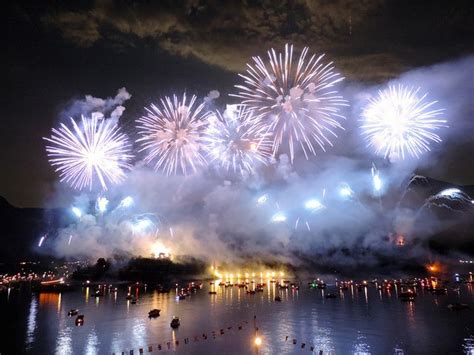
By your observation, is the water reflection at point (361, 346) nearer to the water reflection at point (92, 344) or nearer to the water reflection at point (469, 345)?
the water reflection at point (469, 345)

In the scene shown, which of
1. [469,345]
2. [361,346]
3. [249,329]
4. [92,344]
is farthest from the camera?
[249,329]

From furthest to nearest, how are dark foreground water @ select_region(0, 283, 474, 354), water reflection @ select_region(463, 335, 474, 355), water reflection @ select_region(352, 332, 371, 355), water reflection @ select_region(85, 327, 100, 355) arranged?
dark foreground water @ select_region(0, 283, 474, 354) < water reflection @ select_region(85, 327, 100, 355) < water reflection @ select_region(352, 332, 371, 355) < water reflection @ select_region(463, 335, 474, 355)

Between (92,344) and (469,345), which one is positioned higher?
(469,345)

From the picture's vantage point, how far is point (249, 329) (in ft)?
256

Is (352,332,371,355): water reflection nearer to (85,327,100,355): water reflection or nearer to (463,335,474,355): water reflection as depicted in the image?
(463,335,474,355): water reflection

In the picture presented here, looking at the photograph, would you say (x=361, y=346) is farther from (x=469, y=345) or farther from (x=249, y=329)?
(x=249, y=329)

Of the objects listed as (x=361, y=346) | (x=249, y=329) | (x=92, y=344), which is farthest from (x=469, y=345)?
(x=92, y=344)

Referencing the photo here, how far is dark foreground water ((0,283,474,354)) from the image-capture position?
207 feet

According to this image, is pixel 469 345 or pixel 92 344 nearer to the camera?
pixel 469 345

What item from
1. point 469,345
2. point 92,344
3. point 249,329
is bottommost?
point 92,344

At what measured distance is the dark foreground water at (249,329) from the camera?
63219mm

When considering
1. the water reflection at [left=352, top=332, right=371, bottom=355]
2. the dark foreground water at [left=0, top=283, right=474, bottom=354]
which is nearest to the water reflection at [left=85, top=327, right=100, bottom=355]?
the dark foreground water at [left=0, top=283, right=474, bottom=354]

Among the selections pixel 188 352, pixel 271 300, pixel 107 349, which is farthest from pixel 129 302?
pixel 188 352

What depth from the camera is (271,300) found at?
13412 centimetres
